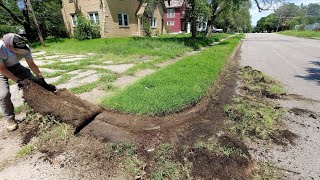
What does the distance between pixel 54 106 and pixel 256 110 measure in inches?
151

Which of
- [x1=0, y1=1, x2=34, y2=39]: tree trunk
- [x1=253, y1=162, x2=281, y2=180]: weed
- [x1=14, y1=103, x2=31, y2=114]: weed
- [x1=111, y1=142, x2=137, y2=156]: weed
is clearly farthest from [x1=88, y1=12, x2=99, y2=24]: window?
[x1=253, y1=162, x2=281, y2=180]: weed

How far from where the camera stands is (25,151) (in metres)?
2.72

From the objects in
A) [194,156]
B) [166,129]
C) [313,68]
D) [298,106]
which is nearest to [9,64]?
[166,129]

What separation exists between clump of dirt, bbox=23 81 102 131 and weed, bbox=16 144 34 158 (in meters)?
0.61

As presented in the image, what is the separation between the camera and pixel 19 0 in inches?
552

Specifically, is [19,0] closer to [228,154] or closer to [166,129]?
[166,129]

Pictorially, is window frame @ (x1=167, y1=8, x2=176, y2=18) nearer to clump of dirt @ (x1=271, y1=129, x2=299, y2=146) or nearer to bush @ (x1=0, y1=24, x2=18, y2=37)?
bush @ (x1=0, y1=24, x2=18, y2=37)

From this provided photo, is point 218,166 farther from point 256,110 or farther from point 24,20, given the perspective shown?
point 24,20

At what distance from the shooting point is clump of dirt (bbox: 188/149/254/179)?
2.32 m

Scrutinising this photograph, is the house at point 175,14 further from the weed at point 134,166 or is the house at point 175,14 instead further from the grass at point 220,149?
the weed at point 134,166

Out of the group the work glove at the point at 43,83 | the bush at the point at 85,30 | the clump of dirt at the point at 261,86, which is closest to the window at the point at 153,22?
the bush at the point at 85,30

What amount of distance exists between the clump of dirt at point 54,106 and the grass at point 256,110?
2.63 meters

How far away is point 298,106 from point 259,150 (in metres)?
2.25

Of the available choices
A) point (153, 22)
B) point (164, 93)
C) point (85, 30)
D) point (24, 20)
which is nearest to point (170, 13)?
point (153, 22)
